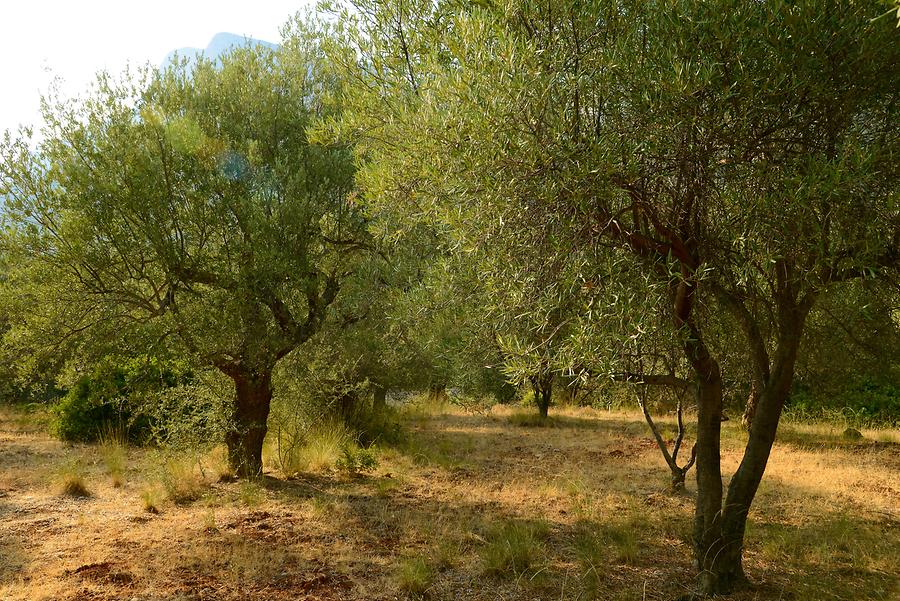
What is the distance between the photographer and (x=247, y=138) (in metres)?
9.50

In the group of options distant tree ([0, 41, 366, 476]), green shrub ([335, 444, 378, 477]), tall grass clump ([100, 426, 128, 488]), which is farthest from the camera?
green shrub ([335, 444, 378, 477])

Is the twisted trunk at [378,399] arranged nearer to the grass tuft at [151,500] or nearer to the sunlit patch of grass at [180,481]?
the sunlit patch of grass at [180,481]

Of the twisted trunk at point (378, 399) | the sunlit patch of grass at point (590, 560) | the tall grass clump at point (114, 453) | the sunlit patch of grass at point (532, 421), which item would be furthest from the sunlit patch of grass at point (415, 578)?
the sunlit patch of grass at point (532, 421)

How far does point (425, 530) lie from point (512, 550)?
5.12ft

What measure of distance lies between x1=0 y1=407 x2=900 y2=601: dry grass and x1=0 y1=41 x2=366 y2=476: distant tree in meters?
2.46

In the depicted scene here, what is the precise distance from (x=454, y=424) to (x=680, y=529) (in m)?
13.8

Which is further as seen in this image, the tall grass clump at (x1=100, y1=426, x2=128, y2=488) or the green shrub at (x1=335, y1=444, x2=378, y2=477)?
the green shrub at (x1=335, y1=444, x2=378, y2=477)

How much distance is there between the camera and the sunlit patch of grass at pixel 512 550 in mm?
6973

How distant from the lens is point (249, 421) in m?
10.7

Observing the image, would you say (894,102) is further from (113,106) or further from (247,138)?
(113,106)

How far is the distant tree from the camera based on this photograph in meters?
8.12

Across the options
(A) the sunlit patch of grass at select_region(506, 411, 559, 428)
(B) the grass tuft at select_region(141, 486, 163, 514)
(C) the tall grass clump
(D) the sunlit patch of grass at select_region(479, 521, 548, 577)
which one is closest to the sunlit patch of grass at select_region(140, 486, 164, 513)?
(B) the grass tuft at select_region(141, 486, 163, 514)

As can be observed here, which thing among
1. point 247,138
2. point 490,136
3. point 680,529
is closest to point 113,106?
point 247,138

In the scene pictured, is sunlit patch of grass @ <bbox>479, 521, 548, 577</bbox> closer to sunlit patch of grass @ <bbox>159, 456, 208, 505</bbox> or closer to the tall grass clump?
sunlit patch of grass @ <bbox>159, 456, 208, 505</bbox>
